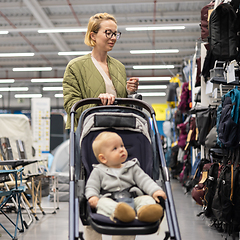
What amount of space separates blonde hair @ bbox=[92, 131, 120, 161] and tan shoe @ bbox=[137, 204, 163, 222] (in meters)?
0.48

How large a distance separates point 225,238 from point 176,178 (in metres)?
7.24

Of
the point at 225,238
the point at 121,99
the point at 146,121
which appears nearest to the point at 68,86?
the point at 121,99

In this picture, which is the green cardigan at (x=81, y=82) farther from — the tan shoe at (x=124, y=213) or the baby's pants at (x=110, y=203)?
the tan shoe at (x=124, y=213)

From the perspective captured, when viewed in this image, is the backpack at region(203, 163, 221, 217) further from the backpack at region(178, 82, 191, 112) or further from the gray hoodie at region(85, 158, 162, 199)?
the backpack at region(178, 82, 191, 112)

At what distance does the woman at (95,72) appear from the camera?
2.29 metres

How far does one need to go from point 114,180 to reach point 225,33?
1.92 m

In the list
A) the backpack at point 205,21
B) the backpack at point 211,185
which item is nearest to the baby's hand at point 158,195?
the backpack at point 211,185

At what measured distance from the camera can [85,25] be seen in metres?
11.5

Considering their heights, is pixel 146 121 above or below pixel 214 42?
below

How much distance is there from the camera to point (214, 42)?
127 inches

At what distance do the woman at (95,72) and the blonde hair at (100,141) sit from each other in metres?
0.37

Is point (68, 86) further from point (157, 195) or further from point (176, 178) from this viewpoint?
point (176, 178)

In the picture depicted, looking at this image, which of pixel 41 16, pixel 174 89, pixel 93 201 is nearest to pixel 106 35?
pixel 93 201

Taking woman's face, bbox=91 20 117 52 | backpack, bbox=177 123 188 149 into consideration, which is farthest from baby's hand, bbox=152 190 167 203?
backpack, bbox=177 123 188 149
